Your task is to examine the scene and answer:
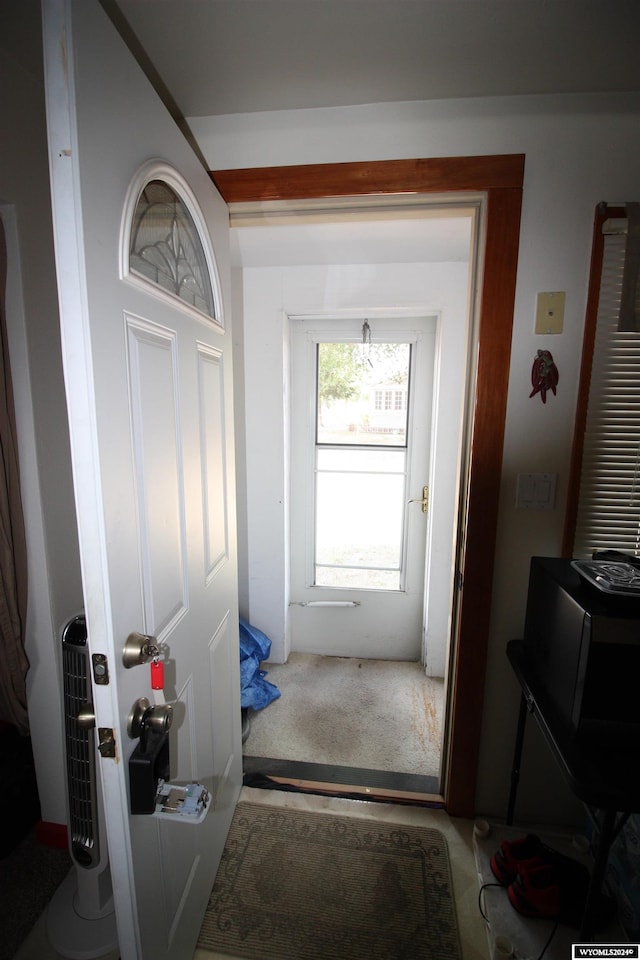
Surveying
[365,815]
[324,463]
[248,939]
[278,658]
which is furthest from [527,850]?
[324,463]

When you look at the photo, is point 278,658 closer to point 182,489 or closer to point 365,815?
point 365,815

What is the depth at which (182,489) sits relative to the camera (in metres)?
0.97

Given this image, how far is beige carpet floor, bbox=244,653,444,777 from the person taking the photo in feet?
5.90

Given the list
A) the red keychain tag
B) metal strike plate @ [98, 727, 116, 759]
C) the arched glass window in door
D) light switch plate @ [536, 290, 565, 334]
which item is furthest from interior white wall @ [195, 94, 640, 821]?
metal strike plate @ [98, 727, 116, 759]

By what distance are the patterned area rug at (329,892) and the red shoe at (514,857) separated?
0.16 metres

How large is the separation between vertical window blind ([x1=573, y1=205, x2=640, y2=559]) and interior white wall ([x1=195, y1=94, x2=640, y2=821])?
6 centimetres

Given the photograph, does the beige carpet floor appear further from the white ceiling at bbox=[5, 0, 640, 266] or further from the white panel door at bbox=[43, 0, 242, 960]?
the white ceiling at bbox=[5, 0, 640, 266]

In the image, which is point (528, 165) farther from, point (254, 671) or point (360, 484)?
point (254, 671)

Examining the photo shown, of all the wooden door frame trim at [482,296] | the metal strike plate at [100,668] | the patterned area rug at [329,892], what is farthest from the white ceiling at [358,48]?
the patterned area rug at [329,892]

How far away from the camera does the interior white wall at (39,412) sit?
43.3 inches

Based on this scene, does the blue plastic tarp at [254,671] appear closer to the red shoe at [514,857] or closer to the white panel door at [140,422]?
the white panel door at [140,422]

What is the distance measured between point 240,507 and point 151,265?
1627mm

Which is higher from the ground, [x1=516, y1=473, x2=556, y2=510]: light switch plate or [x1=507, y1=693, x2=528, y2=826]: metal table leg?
[x1=516, y1=473, x2=556, y2=510]: light switch plate

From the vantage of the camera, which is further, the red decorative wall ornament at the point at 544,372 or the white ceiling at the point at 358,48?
the red decorative wall ornament at the point at 544,372
